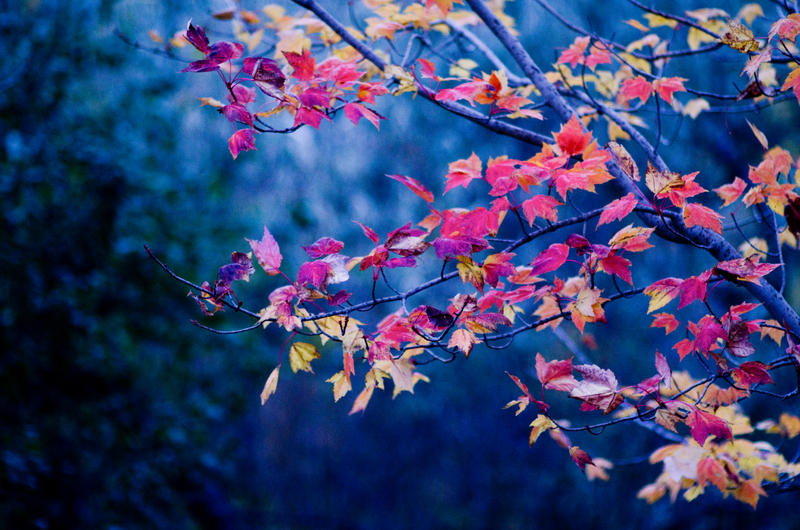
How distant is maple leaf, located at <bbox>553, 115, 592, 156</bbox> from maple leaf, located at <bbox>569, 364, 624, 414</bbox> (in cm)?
48

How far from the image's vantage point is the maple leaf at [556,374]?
123 cm

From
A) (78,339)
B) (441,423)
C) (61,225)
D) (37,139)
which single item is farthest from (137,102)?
(441,423)

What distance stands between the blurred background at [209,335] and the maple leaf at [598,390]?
1613mm

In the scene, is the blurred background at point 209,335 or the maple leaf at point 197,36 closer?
the maple leaf at point 197,36

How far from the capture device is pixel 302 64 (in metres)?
1.32

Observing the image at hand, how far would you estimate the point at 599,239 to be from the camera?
3967mm

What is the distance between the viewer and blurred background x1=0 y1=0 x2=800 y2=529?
9.66 feet

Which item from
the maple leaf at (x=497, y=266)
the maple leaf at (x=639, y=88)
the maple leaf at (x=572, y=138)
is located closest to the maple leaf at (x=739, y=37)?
the maple leaf at (x=639, y=88)

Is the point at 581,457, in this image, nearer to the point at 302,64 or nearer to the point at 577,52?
the point at 302,64

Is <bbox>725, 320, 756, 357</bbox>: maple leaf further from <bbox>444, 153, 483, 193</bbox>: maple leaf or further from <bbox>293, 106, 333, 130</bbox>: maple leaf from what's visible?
<bbox>293, 106, 333, 130</bbox>: maple leaf

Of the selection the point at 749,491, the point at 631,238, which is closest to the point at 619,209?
the point at 631,238

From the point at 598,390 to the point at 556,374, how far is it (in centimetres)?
13

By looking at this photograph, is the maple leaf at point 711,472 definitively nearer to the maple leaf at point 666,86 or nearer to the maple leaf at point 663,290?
the maple leaf at point 663,290

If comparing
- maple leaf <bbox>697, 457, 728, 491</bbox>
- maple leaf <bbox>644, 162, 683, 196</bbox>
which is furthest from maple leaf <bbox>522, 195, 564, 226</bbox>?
maple leaf <bbox>697, 457, 728, 491</bbox>
